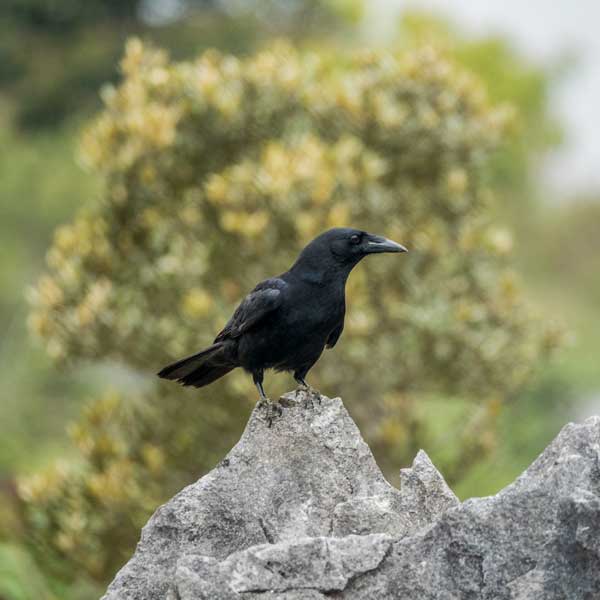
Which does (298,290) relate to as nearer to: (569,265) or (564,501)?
(564,501)

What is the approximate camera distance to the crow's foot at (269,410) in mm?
4922

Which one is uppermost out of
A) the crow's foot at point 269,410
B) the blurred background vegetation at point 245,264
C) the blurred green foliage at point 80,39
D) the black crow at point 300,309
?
the blurred green foliage at point 80,39

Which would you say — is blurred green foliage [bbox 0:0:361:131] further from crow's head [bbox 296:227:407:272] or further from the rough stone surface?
the rough stone surface

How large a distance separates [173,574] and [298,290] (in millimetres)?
1610

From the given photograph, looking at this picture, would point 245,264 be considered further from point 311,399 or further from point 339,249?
point 311,399

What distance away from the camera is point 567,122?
1177 inches

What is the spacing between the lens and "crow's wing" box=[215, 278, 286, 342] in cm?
547

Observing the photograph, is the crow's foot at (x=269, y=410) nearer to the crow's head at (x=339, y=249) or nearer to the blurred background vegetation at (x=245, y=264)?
the crow's head at (x=339, y=249)

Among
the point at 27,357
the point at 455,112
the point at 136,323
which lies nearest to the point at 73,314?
the point at 136,323

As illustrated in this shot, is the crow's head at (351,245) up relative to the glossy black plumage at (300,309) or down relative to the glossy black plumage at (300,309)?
up

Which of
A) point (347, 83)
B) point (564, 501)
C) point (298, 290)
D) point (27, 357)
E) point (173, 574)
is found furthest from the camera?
point (27, 357)

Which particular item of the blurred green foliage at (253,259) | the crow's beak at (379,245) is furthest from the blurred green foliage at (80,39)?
the crow's beak at (379,245)

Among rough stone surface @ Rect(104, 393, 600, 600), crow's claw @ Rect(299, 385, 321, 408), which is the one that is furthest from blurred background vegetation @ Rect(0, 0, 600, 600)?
rough stone surface @ Rect(104, 393, 600, 600)

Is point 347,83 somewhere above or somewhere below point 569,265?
below
